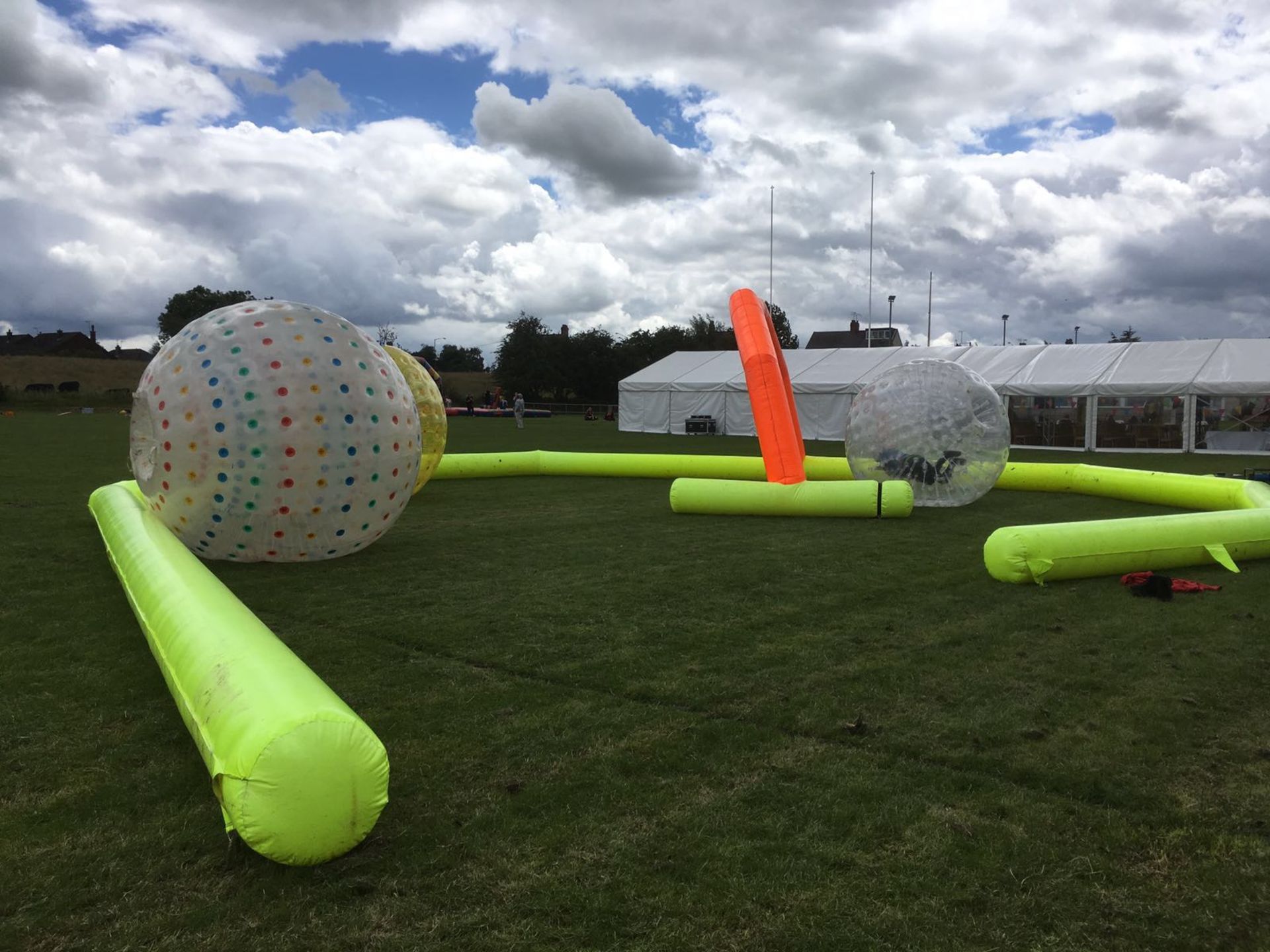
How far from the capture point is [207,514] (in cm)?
625

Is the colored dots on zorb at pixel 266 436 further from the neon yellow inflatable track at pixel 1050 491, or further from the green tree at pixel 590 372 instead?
the green tree at pixel 590 372

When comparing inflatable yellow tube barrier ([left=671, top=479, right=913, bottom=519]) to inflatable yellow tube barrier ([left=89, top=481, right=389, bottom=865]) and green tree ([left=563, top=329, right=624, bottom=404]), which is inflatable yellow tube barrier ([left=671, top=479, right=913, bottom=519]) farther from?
green tree ([left=563, top=329, right=624, bottom=404])

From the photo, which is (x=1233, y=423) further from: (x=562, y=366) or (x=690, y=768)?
(x=562, y=366)

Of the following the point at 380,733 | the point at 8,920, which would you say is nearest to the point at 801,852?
the point at 380,733

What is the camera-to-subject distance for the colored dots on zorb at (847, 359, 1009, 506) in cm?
1029

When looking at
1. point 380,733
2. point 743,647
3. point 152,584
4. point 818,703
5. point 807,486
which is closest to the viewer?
point 380,733

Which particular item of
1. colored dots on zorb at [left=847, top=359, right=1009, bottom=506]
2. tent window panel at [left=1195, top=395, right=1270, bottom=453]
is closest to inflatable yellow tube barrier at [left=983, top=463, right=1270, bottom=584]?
colored dots on zorb at [left=847, top=359, right=1009, bottom=506]

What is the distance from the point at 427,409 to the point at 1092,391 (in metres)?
19.1

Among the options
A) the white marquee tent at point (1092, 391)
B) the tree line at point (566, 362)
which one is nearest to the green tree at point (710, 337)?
the tree line at point (566, 362)

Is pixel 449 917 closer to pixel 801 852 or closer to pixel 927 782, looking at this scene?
pixel 801 852

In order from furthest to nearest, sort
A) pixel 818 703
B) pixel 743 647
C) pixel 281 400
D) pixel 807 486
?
pixel 807 486, pixel 281 400, pixel 743 647, pixel 818 703

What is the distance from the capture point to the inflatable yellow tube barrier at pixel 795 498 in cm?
978

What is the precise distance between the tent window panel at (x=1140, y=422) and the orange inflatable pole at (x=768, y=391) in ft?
47.9

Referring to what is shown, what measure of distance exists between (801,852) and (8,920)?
2361 mm
